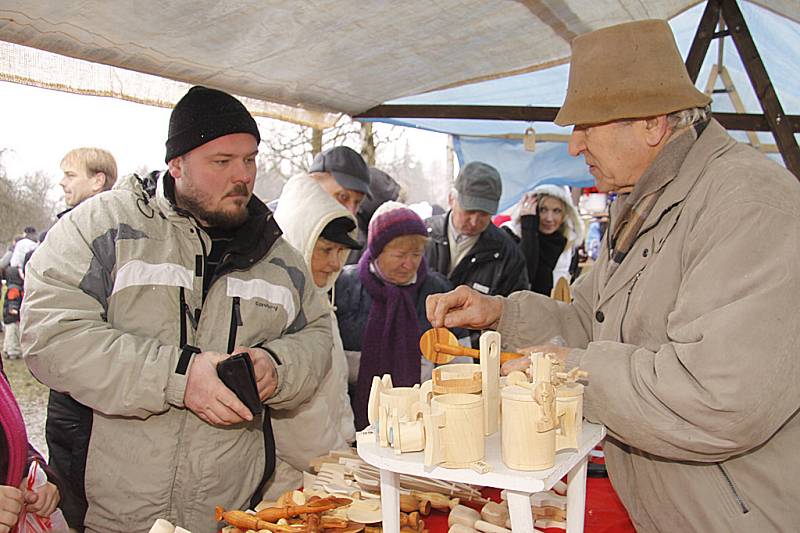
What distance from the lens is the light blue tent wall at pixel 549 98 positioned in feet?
11.8

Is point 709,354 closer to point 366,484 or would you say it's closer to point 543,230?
point 366,484

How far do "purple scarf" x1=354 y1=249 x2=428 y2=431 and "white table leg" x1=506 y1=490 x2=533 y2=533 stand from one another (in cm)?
190

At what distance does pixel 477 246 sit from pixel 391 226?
0.85m

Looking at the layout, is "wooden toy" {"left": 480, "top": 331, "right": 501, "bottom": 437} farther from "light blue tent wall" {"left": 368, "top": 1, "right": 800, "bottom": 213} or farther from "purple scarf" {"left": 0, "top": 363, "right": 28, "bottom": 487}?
"light blue tent wall" {"left": 368, "top": 1, "right": 800, "bottom": 213}

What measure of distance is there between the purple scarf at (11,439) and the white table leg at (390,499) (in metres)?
0.95

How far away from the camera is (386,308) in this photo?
3.09 metres

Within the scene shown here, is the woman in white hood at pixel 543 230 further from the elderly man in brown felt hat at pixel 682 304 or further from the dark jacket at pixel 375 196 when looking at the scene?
the elderly man in brown felt hat at pixel 682 304

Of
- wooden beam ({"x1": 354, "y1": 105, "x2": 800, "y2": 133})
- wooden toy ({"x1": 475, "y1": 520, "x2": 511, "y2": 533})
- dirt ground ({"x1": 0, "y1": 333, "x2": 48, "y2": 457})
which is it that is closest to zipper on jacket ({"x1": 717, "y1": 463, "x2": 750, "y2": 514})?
wooden toy ({"x1": 475, "y1": 520, "x2": 511, "y2": 533})

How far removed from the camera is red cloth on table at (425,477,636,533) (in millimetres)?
1623

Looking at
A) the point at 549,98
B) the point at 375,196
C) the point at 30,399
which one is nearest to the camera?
the point at 375,196

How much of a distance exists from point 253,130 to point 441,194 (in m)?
11.9

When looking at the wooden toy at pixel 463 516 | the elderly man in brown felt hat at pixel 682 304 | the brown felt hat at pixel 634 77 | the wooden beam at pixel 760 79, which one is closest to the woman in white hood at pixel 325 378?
the wooden toy at pixel 463 516

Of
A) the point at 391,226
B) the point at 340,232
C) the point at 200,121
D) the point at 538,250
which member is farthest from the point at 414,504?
the point at 538,250

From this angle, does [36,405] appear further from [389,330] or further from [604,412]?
[604,412]
